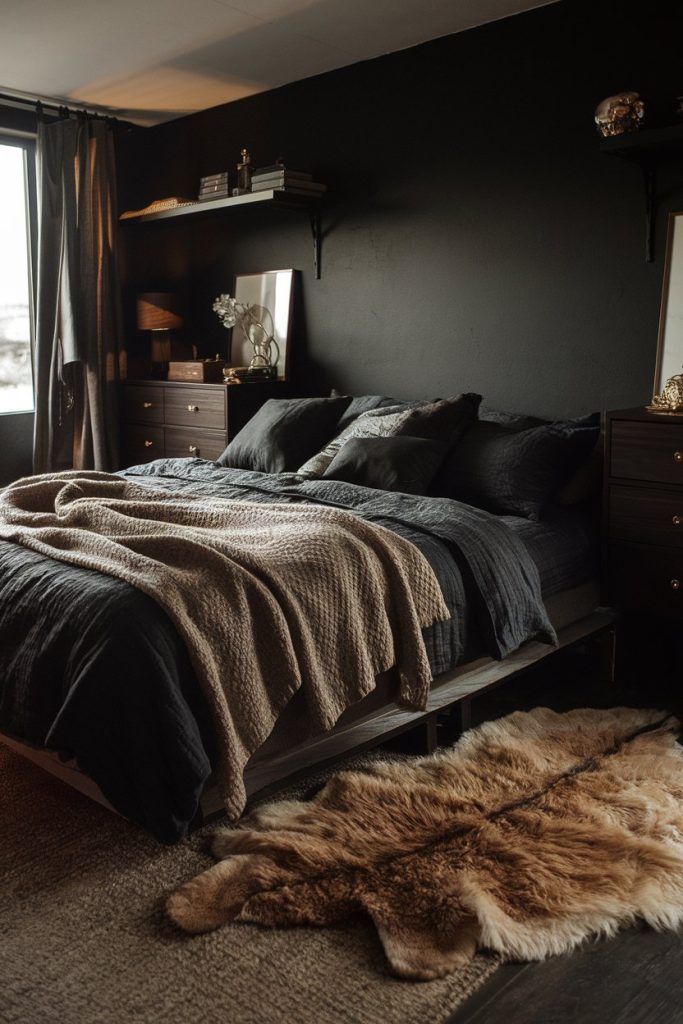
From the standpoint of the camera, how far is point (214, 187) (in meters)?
4.82

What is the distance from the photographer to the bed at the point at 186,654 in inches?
78.4

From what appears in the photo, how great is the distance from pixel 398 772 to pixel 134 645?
0.86 metres

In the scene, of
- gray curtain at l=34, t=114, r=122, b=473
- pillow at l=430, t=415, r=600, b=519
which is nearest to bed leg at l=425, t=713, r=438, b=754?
pillow at l=430, t=415, r=600, b=519

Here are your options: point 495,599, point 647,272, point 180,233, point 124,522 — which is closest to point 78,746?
point 124,522

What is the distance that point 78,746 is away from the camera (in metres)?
2.02

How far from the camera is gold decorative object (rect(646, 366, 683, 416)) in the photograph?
305cm

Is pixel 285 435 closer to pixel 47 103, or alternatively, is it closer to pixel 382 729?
pixel 382 729

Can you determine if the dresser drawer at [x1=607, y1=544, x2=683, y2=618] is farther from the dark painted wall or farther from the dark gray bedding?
the dark painted wall

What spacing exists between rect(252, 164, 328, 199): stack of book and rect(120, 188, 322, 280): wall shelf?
0.9 inches

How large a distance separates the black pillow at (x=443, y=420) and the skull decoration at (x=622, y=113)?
109 centimetres

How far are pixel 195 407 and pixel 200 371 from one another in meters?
0.21

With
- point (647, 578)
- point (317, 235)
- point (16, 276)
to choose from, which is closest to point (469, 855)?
point (647, 578)

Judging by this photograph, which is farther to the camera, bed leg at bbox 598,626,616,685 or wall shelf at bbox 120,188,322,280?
wall shelf at bbox 120,188,322,280

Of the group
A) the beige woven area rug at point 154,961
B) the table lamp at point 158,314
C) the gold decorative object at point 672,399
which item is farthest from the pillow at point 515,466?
the table lamp at point 158,314
